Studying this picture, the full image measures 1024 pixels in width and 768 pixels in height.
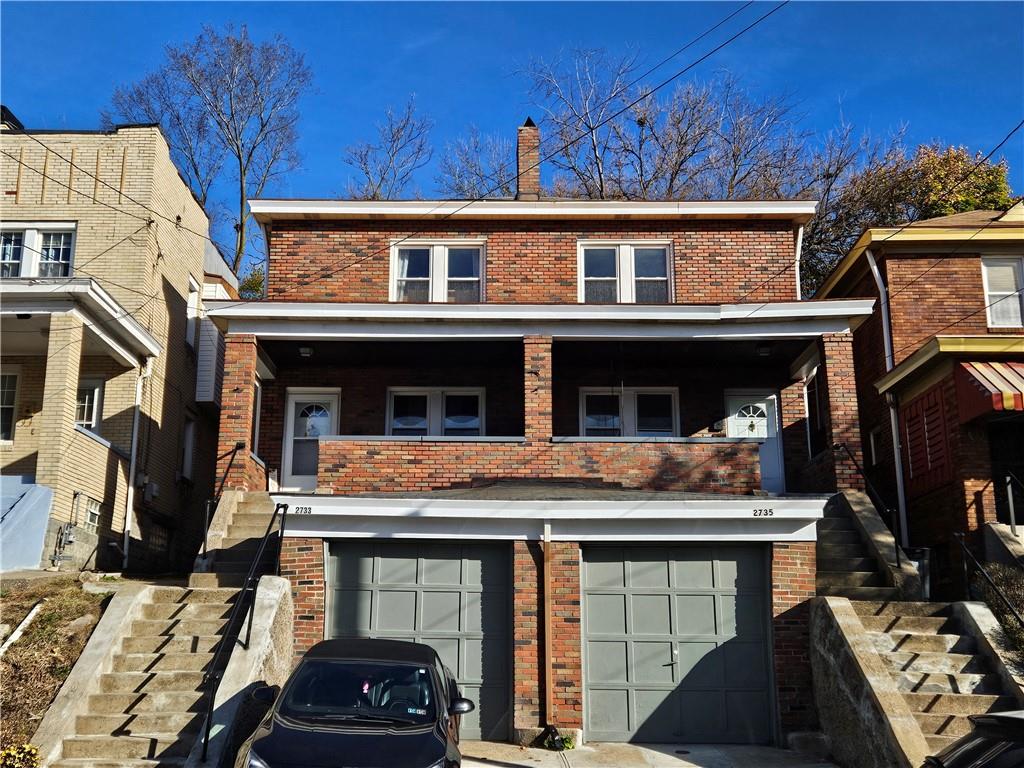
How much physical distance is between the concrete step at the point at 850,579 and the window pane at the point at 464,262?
327 inches

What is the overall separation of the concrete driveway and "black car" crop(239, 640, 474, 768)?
2265 millimetres

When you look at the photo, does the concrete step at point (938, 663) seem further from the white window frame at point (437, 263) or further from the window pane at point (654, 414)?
the white window frame at point (437, 263)

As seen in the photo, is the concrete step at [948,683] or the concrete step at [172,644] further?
the concrete step at [172,644]

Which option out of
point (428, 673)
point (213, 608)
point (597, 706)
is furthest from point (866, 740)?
point (213, 608)

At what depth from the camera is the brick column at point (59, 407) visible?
16.0 m

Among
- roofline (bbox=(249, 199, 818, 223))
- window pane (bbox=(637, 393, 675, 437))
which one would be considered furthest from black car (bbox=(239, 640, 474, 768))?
roofline (bbox=(249, 199, 818, 223))

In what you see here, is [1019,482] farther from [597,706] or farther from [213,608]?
[213,608]

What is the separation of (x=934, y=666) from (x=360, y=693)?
270 inches

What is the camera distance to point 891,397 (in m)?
18.6

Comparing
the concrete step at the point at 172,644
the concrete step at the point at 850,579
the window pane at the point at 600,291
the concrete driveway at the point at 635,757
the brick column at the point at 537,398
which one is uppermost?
the window pane at the point at 600,291

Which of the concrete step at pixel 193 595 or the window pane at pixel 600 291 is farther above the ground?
the window pane at pixel 600 291

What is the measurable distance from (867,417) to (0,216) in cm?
1729

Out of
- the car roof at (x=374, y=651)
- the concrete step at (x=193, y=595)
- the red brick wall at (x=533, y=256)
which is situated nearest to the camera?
the car roof at (x=374, y=651)

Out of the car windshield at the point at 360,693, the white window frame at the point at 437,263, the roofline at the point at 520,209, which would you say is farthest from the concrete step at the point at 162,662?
the roofline at the point at 520,209
